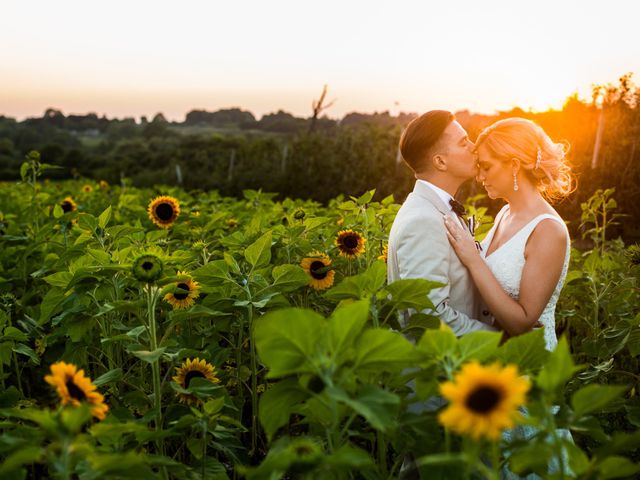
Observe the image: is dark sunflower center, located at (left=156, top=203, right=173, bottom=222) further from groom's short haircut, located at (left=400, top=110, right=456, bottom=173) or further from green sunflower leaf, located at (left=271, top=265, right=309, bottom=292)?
green sunflower leaf, located at (left=271, top=265, right=309, bottom=292)

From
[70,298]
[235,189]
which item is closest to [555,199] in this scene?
[70,298]

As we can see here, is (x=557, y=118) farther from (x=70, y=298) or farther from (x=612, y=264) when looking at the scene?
(x=70, y=298)

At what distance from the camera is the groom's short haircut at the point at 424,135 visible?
311cm

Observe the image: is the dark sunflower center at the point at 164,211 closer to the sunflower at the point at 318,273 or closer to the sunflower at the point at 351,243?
the sunflower at the point at 351,243

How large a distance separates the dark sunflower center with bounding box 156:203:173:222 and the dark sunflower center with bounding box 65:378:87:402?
326cm

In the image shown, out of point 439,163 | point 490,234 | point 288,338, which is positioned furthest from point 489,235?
point 288,338

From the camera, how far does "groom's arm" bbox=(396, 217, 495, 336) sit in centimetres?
269

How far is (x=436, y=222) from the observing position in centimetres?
281

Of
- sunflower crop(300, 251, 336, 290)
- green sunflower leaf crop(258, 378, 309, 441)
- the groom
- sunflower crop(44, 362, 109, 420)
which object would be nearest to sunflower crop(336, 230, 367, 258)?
sunflower crop(300, 251, 336, 290)

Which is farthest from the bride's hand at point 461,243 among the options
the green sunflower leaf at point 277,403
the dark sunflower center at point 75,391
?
the dark sunflower center at point 75,391

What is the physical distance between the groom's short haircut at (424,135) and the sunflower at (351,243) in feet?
1.59

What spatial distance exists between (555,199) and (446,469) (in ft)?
8.24

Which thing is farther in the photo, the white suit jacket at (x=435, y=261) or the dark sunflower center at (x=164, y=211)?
the dark sunflower center at (x=164, y=211)

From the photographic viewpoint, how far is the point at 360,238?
3.50m
